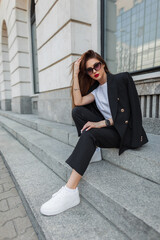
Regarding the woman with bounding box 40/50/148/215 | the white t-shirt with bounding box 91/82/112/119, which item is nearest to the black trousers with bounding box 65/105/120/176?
the woman with bounding box 40/50/148/215

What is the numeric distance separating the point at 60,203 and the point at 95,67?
1470 millimetres

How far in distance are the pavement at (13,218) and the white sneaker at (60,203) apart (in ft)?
0.83

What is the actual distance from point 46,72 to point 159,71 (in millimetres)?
3094

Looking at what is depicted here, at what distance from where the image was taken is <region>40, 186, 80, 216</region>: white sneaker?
4.57 feet

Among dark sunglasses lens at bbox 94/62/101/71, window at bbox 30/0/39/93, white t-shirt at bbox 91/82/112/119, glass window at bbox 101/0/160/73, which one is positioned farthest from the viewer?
window at bbox 30/0/39/93

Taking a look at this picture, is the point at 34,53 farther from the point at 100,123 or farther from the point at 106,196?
the point at 106,196

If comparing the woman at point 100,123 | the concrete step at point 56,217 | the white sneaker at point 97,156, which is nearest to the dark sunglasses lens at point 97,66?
the woman at point 100,123

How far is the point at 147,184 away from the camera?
55.7 inches

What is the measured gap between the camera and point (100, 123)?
5.63 ft

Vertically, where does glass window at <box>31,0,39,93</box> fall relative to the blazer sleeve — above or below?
above

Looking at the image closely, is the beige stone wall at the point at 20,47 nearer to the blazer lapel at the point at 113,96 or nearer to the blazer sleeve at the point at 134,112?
the blazer lapel at the point at 113,96

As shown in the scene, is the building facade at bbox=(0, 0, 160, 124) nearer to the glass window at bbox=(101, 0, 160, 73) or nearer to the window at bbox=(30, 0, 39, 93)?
the glass window at bbox=(101, 0, 160, 73)

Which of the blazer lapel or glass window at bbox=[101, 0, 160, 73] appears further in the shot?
glass window at bbox=[101, 0, 160, 73]

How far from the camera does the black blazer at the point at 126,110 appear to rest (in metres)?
1.59
